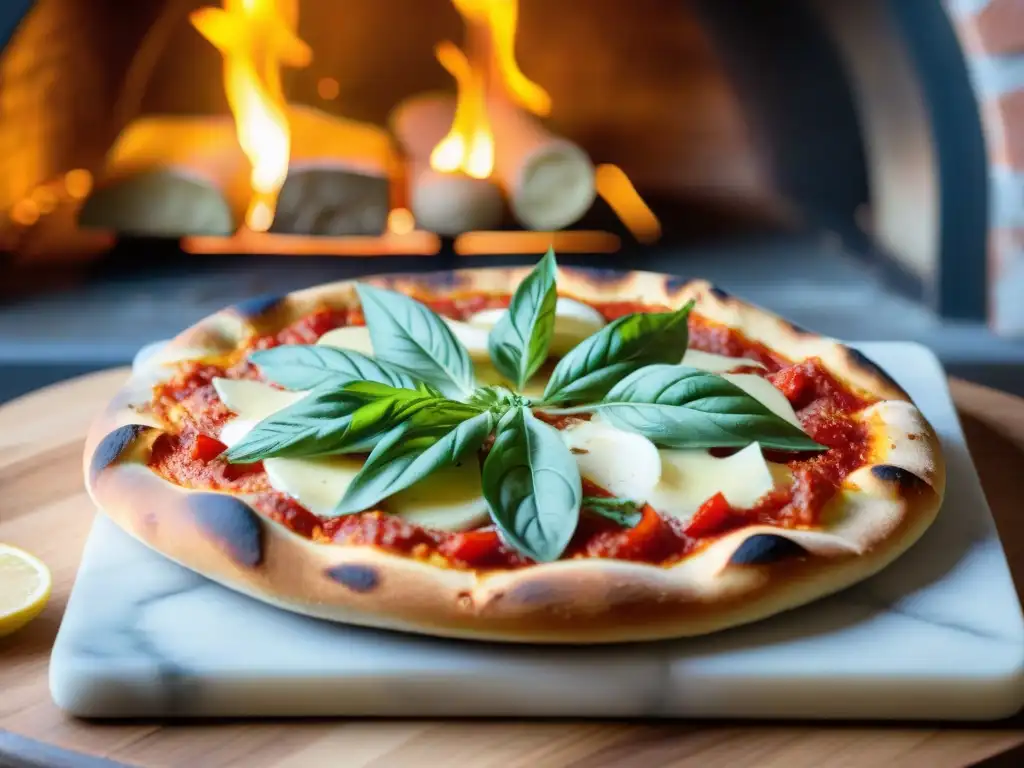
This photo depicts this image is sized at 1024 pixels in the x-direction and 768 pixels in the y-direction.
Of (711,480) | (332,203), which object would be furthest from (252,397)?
(332,203)

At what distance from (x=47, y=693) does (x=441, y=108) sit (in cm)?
206

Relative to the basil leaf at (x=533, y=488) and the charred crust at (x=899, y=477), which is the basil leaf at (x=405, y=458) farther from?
the charred crust at (x=899, y=477)

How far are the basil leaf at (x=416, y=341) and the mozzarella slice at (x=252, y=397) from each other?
0.38ft

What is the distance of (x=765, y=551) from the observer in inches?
44.9

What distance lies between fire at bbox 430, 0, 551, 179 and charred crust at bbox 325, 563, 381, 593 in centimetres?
177

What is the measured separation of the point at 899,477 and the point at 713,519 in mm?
201

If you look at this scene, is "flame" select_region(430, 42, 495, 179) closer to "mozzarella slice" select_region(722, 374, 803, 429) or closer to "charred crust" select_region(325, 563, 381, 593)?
"mozzarella slice" select_region(722, 374, 803, 429)

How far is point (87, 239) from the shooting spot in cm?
306

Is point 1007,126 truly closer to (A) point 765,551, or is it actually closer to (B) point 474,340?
(B) point 474,340

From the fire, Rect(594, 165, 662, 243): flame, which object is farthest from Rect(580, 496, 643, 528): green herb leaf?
Rect(594, 165, 662, 243): flame

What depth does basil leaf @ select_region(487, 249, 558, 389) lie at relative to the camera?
149cm

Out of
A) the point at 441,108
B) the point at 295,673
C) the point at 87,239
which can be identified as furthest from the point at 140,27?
the point at 295,673

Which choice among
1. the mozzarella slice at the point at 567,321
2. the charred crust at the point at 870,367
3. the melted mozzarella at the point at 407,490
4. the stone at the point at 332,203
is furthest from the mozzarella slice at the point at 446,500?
the stone at the point at 332,203

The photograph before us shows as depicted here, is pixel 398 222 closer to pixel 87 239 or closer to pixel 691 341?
pixel 87 239
